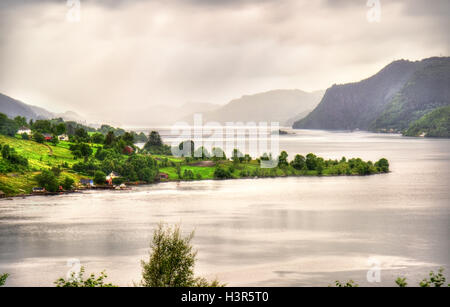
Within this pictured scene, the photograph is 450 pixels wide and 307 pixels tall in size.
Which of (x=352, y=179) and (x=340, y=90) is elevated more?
(x=340, y=90)

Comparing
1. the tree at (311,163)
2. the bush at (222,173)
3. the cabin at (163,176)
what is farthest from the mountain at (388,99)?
the cabin at (163,176)

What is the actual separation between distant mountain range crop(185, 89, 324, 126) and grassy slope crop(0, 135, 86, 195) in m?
129

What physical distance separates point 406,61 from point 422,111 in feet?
94.9

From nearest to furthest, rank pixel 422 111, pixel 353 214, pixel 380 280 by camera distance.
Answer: pixel 380 280 < pixel 353 214 < pixel 422 111

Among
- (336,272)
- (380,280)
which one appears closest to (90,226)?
(336,272)

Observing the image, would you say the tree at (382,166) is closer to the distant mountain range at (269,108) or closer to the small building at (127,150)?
the small building at (127,150)

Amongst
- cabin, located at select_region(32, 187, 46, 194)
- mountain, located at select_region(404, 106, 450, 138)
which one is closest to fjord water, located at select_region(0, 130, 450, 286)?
cabin, located at select_region(32, 187, 46, 194)

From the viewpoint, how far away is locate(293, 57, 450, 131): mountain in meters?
124

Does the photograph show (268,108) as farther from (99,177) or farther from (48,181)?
(48,181)

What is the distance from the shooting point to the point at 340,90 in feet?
481

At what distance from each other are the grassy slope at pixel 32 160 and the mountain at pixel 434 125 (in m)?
82.7

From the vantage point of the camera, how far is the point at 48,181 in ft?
112

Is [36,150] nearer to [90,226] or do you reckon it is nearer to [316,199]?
[90,226]

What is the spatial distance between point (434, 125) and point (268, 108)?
85.3m
